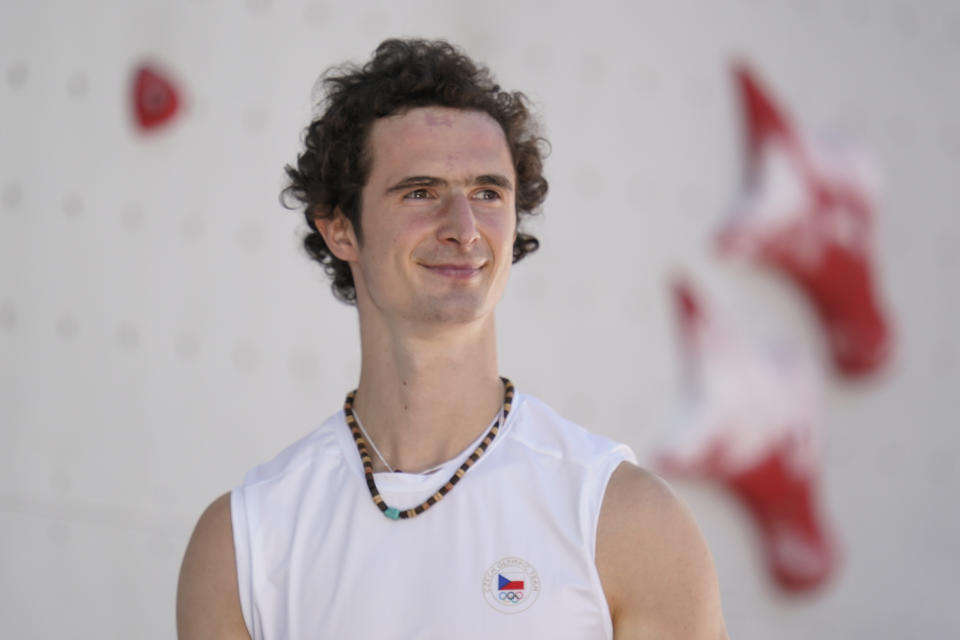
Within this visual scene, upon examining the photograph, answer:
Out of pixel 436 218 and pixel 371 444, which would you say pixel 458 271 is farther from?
pixel 371 444

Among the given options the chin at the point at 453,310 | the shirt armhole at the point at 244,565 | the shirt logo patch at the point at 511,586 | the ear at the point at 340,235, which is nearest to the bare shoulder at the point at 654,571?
the shirt logo patch at the point at 511,586

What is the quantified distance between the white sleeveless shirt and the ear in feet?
1.13

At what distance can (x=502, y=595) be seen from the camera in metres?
1.67

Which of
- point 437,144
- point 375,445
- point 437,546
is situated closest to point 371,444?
point 375,445

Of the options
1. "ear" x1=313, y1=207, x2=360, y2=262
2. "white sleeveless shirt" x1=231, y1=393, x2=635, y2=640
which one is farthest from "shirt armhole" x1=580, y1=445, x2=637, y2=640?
"ear" x1=313, y1=207, x2=360, y2=262

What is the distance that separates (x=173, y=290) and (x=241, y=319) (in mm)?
180

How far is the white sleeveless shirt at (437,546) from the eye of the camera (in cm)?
167

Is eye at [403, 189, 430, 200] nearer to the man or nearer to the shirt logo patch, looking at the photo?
the man

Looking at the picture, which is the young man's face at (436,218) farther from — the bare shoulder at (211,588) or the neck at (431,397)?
the bare shoulder at (211,588)

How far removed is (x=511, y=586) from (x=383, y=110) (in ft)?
2.74

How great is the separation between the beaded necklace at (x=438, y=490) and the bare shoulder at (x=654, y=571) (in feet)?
0.76

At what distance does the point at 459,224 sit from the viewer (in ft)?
5.98

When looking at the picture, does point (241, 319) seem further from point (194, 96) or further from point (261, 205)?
point (194, 96)

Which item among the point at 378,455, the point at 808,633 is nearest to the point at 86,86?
the point at 378,455
